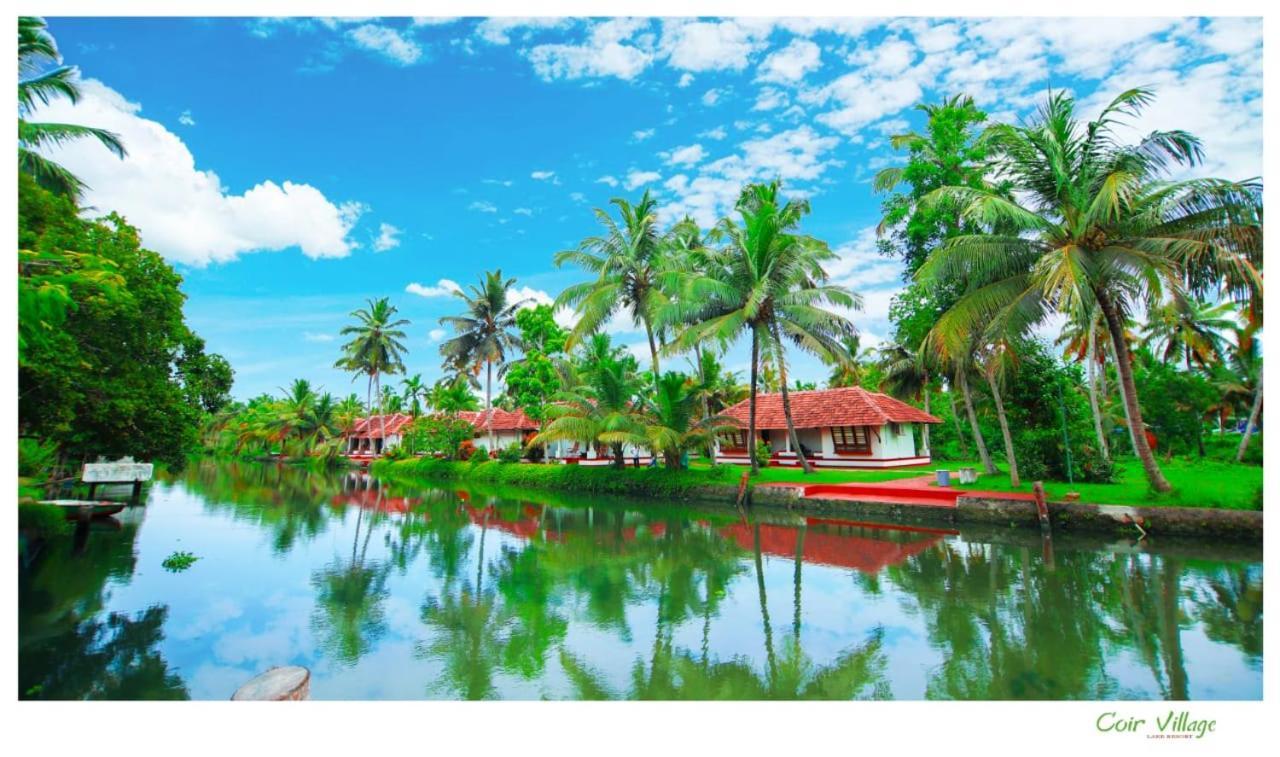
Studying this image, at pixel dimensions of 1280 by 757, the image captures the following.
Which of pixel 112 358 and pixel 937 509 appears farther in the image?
pixel 937 509

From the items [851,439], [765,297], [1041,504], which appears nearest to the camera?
[1041,504]

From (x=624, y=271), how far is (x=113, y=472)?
1475 centimetres

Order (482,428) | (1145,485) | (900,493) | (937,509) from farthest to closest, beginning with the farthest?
(482,428) < (900,493) < (937,509) < (1145,485)

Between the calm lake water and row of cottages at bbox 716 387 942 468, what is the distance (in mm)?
10011

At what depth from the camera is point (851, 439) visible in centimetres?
2191

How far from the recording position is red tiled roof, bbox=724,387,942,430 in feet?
69.1

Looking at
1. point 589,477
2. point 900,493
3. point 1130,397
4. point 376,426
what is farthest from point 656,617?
point 376,426

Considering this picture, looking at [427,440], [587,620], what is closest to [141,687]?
[587,620]

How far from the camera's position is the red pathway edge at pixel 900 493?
39.4 ft

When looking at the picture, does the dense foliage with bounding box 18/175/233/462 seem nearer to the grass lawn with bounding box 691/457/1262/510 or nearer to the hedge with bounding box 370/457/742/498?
the hedge with bounding box 370/457/742/498

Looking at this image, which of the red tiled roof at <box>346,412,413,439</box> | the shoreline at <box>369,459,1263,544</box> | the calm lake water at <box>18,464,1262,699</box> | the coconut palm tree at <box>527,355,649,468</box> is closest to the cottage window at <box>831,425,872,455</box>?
the shoreline at <box>369,459,1263,544</box>

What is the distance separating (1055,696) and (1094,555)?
5.61 m

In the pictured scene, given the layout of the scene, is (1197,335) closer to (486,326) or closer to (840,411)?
(840,411)

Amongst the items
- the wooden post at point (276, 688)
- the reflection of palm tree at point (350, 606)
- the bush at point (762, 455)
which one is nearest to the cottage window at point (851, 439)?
the bush at point (762, 455)
